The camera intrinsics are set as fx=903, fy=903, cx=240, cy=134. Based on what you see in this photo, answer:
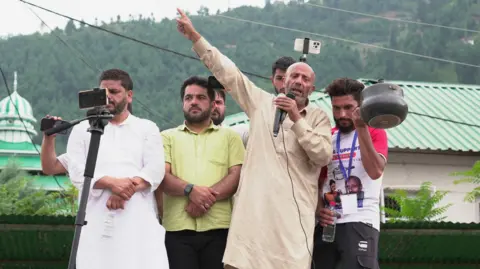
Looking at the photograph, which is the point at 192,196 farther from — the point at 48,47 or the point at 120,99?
the point at 48,47

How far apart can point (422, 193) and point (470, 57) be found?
4460 centimetres

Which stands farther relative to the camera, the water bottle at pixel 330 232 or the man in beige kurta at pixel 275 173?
the water bottle at pixel 330 232

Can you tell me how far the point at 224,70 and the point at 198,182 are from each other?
0.82m

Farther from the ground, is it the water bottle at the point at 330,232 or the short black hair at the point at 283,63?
the short black hair at the point at 283,63

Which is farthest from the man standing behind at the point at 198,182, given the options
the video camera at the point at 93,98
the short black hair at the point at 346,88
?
the video camera at the point at 93,98

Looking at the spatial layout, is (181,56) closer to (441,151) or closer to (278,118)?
(441,151)

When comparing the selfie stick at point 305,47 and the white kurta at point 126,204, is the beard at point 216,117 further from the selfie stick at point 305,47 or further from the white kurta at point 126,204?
the selfie stick at point 305,47

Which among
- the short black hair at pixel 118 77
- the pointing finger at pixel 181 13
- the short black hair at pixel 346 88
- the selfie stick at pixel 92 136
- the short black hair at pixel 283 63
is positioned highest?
the pointing finger at pixel 181 13

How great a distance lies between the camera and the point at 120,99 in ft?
20.4

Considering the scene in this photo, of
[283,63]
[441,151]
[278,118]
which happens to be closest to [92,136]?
[278,118]

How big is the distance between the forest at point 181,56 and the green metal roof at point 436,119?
2169 cm

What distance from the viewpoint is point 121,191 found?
5.91 metres

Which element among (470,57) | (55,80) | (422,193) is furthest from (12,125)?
(422,193)

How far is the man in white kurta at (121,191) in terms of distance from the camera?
19.4 feet
